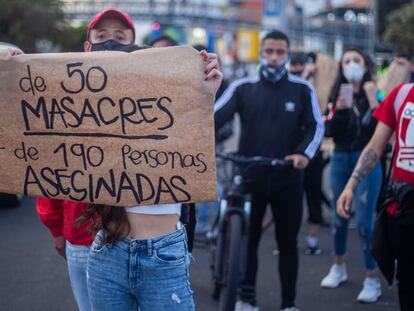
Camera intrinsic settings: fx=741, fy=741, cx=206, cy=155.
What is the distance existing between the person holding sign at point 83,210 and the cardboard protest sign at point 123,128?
32 cm

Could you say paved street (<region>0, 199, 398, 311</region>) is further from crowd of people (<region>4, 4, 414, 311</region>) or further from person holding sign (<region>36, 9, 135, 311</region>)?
person holding sign (<region>36, 9, 135, 311</region>)

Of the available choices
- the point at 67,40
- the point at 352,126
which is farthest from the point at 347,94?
the point at 67,40

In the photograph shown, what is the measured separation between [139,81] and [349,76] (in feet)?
11.9

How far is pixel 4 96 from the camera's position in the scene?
2.87m

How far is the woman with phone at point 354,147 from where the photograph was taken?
228 inches

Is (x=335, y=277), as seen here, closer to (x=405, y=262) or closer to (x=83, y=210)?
(x=405, y=262)

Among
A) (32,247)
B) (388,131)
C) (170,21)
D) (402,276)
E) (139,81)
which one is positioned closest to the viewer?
(139,81)

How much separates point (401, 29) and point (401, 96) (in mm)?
A: 15497

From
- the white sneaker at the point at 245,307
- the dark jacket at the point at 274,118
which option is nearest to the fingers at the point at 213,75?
the dark jacket at the point at 274,118

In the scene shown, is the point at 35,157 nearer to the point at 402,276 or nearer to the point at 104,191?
the point at 104,191

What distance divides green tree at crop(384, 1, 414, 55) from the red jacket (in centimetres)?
1585

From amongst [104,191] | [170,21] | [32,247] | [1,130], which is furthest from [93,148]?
[170,21]

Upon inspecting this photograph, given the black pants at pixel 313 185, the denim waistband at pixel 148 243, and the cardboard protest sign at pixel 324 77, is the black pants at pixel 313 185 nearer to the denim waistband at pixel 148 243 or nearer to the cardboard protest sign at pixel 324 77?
the cardboard protest sign at pixel 324 77

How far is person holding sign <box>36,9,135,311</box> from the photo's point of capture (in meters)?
3.18
